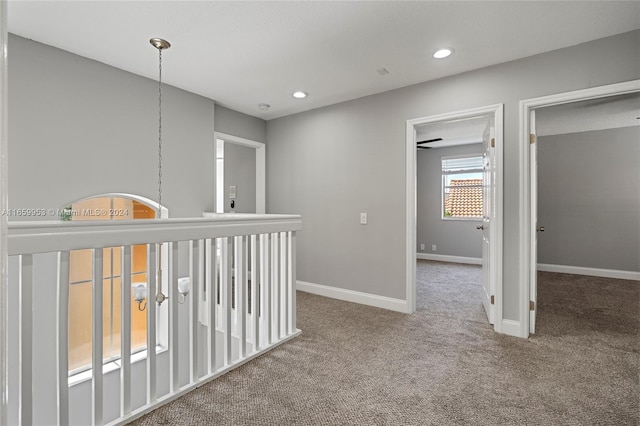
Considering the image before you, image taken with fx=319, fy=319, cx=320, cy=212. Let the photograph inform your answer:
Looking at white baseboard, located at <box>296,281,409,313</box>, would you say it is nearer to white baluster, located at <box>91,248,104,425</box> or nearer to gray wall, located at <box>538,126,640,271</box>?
white baluster, located at <box>91,248,104,425</box>

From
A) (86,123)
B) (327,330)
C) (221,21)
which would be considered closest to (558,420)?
(327,330)

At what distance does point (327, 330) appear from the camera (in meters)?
2.87

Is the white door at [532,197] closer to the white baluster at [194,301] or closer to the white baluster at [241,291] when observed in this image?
the white baluster at [241,291]

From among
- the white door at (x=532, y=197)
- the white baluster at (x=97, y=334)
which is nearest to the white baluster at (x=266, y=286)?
the white baluster at (x=97, y=334)

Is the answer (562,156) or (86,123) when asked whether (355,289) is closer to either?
(86,123)

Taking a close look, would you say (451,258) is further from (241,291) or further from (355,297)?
(241,291)

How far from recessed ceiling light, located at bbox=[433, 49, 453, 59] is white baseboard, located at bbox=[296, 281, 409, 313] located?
234cm

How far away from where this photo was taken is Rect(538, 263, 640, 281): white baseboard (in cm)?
479

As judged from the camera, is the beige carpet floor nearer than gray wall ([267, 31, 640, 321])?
Yes

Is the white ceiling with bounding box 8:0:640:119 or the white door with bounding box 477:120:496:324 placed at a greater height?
the white ceiling with bounding box 8:0:640:119

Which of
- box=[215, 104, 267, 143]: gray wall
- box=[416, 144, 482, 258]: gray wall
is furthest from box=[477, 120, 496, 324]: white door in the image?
box=[416, 144, 482, 258]: gray wall

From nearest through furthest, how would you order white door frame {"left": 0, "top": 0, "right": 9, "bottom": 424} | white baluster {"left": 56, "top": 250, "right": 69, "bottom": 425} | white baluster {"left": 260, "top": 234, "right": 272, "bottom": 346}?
white door frame {"left": 0, "top": 0, "right": 9, "bottom": 424} → white baluster {"left": 56, "top": 250, "right": 69, "bottom": 425} → white baluster {"left": 260, "top": 234, "right": 272, "bottom": 346}

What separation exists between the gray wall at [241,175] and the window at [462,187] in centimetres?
386

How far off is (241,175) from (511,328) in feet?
13.9
